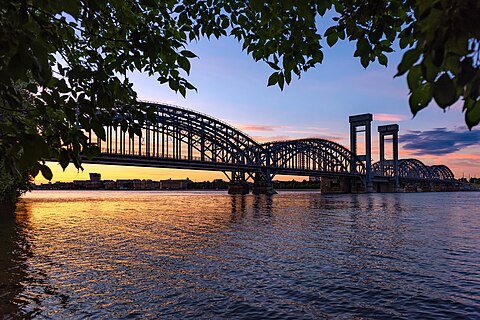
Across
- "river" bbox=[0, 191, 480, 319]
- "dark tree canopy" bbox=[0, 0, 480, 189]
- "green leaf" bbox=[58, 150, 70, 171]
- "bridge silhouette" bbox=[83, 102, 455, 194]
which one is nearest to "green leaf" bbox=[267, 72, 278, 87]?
"dark tree canopy" bbox=[0, 0, 480, 189]

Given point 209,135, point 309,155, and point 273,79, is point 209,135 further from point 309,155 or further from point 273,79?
point 273,79

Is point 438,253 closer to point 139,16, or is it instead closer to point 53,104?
point 139,16

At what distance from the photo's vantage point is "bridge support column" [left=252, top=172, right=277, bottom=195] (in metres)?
131

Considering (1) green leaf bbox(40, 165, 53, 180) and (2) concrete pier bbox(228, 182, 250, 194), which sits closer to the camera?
(1) green leaf bbox(40, 165, 53, 180)

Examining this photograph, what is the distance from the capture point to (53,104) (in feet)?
10.4

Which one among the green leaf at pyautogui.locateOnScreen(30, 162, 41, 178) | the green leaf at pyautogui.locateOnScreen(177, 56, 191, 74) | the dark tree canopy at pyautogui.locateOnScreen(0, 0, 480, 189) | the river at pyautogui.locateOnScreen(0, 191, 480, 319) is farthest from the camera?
the river at pyautogui.locateOnScreen(0, 191, 480, 319)

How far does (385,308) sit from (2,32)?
10.6 metres

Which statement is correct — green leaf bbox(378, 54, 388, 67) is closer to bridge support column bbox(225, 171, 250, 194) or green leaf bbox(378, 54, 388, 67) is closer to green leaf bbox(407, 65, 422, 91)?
green leaf bbox(407, 65, 422, 91)

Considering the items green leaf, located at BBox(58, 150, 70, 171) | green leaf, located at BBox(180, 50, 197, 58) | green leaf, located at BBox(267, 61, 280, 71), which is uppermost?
green leaf, located at BBox(180, 50, 197, 58)

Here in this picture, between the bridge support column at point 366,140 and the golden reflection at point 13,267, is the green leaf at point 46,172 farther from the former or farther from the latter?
the bridge support column at point 366,140

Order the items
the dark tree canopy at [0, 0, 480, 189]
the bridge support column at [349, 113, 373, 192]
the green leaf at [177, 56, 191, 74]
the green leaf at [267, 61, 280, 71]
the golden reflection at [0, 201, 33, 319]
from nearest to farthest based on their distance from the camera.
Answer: the dark tree canopy at [0, 0, 480, 189]
the green leaf at [267, 61, 280, 71]
the green leaf at [177, 56, 191, 74]
the golden reflection at [0, 201, 33, 319]
the bridge support column at [349, 113, 373, 192]

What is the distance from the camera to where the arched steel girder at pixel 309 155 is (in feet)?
486

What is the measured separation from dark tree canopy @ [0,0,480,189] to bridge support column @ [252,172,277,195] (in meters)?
124

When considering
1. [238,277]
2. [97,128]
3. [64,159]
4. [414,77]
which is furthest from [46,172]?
[238,277]
